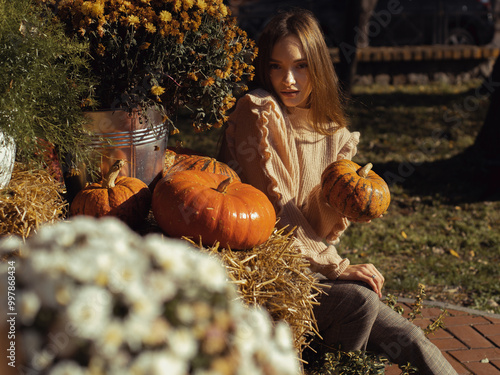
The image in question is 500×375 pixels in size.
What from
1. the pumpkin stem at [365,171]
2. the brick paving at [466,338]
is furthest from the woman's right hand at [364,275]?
the brick paving at [466,338]

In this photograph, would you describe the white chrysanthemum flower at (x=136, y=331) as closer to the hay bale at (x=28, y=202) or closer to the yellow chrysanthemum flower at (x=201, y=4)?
the hay bale at (x=28, y=202)

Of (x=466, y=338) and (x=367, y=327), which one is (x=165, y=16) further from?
(x=466, y=338)

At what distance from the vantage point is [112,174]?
225cm

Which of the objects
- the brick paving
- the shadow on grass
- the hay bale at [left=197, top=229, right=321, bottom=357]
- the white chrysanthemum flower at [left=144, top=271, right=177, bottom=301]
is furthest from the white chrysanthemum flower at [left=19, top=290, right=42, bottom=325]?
the shadow on grass

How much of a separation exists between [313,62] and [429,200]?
Answer: 382 cm

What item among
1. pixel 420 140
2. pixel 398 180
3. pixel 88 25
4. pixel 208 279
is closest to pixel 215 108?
pixel 88 25

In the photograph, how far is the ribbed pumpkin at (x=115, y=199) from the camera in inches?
86.5

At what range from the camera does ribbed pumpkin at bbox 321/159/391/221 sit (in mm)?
2529

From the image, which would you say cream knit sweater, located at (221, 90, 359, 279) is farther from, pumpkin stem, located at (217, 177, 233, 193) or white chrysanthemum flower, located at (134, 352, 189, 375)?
white chrysanthemum flower, located at (134, 352, 189, 375)

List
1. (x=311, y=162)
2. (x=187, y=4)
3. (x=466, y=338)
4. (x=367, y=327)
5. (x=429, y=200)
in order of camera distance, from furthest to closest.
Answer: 1. (x=429, y=200)
2. (x=466, y=338)
3. (x=311, y=162)
4. (x=367, y=327)
5. (x=187, y=4)

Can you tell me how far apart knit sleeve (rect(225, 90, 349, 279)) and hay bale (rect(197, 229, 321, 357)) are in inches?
13.2

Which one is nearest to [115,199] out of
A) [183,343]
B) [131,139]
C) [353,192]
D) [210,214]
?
[131,139]

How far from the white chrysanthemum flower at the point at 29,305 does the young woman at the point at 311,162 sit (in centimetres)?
166

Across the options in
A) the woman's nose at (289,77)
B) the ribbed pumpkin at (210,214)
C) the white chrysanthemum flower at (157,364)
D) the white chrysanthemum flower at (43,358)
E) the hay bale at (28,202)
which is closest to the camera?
the white chrysanthemum flower at (157,364)
